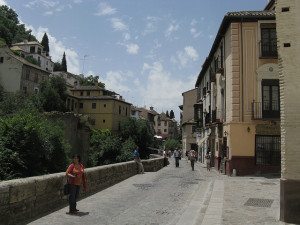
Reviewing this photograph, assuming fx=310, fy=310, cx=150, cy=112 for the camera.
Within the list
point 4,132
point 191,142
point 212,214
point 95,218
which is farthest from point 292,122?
point 191,142

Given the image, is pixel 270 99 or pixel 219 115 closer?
pixel 270 99

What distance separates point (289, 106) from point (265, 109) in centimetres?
1156

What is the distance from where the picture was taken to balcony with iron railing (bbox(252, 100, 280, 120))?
17891 millimetres

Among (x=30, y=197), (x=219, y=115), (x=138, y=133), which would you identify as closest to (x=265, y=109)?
(x=219, y=115)

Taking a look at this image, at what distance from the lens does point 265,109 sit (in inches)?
712

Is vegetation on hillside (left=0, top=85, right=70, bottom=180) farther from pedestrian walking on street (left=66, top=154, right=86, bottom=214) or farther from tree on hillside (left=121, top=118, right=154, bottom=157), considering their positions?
tree on hillside (left=121, top=118, right=154, bottom=157)

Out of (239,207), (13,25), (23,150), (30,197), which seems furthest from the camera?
(13,25)

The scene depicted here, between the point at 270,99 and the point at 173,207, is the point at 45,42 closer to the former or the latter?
the point at 270,99

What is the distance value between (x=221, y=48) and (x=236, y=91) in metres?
4.59

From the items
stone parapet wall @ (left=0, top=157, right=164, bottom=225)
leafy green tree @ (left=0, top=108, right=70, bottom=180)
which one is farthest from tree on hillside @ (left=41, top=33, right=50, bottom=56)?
stone parapet wall @ (left=0, top=157, right=164, bottom=225)

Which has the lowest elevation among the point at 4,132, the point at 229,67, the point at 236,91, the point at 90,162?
the point at 90,162

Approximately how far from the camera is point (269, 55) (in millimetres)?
18188

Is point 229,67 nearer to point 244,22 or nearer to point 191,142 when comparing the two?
point 244,22

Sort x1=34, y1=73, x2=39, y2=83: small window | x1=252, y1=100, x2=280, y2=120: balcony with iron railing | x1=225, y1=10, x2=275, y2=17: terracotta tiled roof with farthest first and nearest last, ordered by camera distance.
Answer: x1=34, y1=73, x2=39, y2=83: small window
x1=225, y1=10, x2=275, y2=17: terracotta tiled roof
x1=252, y1=100, x2=280, y2=120: balcony with iron railing
